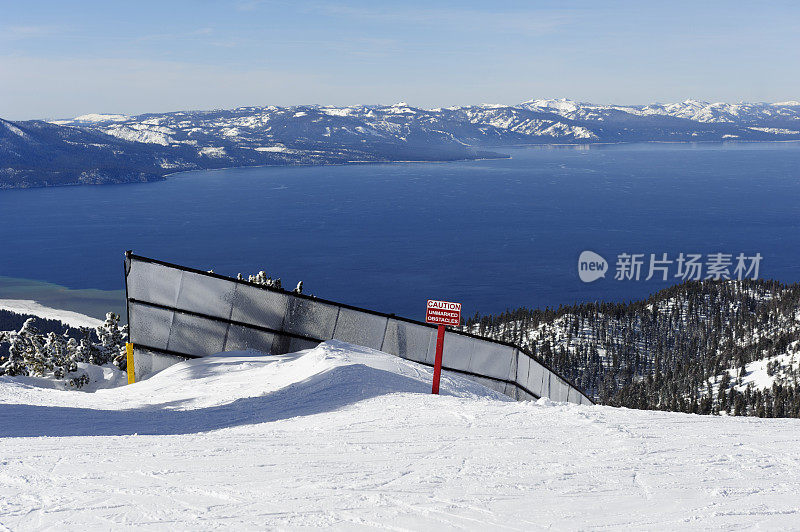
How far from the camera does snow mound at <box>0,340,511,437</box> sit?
1094cm

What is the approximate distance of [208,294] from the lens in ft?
60.5

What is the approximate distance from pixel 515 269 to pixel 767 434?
157 metres

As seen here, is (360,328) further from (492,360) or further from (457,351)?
(492,360)

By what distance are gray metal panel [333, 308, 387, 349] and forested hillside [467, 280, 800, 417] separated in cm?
9952

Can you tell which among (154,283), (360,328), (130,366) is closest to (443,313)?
(360,328)

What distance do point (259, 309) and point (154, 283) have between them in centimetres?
315

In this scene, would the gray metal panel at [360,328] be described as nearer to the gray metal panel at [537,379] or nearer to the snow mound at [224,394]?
the snow mound at [224,394]

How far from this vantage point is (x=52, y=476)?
7.30 m

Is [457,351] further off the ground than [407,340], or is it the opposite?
[407,340]

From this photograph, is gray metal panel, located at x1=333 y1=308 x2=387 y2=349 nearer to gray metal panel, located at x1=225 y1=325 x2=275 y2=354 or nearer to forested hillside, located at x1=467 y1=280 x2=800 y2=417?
gray metal panel, located at x1=225 y1=325 x2=275 y2=354

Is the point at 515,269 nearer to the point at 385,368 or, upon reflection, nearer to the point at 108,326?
the point at 108,326

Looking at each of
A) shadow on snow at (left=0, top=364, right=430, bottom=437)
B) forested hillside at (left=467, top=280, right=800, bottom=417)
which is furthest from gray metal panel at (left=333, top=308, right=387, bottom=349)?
forested hillside at (left=467, top=280, right=800, bottom=417)

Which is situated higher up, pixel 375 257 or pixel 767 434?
pixel 767 434

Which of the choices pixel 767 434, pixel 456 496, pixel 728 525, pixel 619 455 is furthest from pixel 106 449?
pixel 767 434
